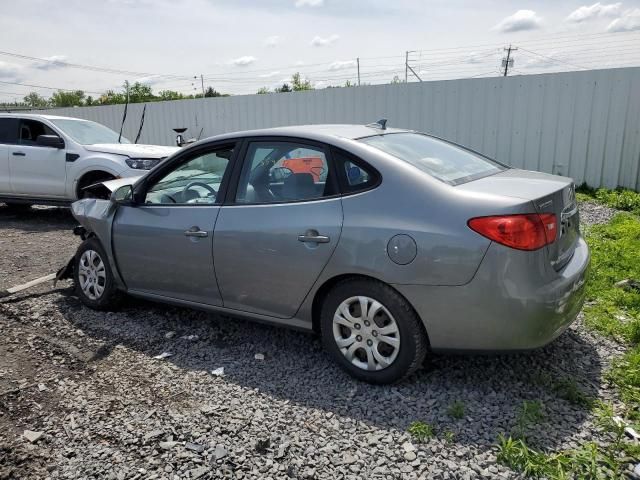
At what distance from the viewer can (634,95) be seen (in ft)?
30.0

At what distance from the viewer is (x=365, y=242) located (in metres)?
3.09

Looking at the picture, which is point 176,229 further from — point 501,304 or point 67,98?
point 67,98

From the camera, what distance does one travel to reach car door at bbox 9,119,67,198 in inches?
340

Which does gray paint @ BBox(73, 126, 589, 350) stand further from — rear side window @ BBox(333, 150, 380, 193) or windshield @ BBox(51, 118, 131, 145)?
windshield @ BBox(51, 118, 131, 145)

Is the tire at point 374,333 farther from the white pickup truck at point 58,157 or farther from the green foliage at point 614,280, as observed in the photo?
the white pickup truck at point 58,157

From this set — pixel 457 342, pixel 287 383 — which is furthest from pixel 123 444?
pixel 457 342

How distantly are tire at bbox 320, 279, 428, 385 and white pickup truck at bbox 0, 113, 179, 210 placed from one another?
5616 mm

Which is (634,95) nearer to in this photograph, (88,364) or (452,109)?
(452,109)

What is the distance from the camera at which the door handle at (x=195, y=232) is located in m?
3.78

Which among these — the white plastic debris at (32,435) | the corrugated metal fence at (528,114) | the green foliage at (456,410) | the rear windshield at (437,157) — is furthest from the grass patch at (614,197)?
the white plastic debris at (32,435)

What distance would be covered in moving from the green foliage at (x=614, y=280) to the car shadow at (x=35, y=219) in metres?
7.76

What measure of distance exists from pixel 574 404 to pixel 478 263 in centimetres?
102

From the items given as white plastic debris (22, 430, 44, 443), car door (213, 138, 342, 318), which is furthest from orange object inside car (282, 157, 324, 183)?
white plastic debris (22, 430, 44, 443)

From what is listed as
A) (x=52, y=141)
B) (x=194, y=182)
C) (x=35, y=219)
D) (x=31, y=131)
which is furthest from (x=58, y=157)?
(x=194, y=182)
